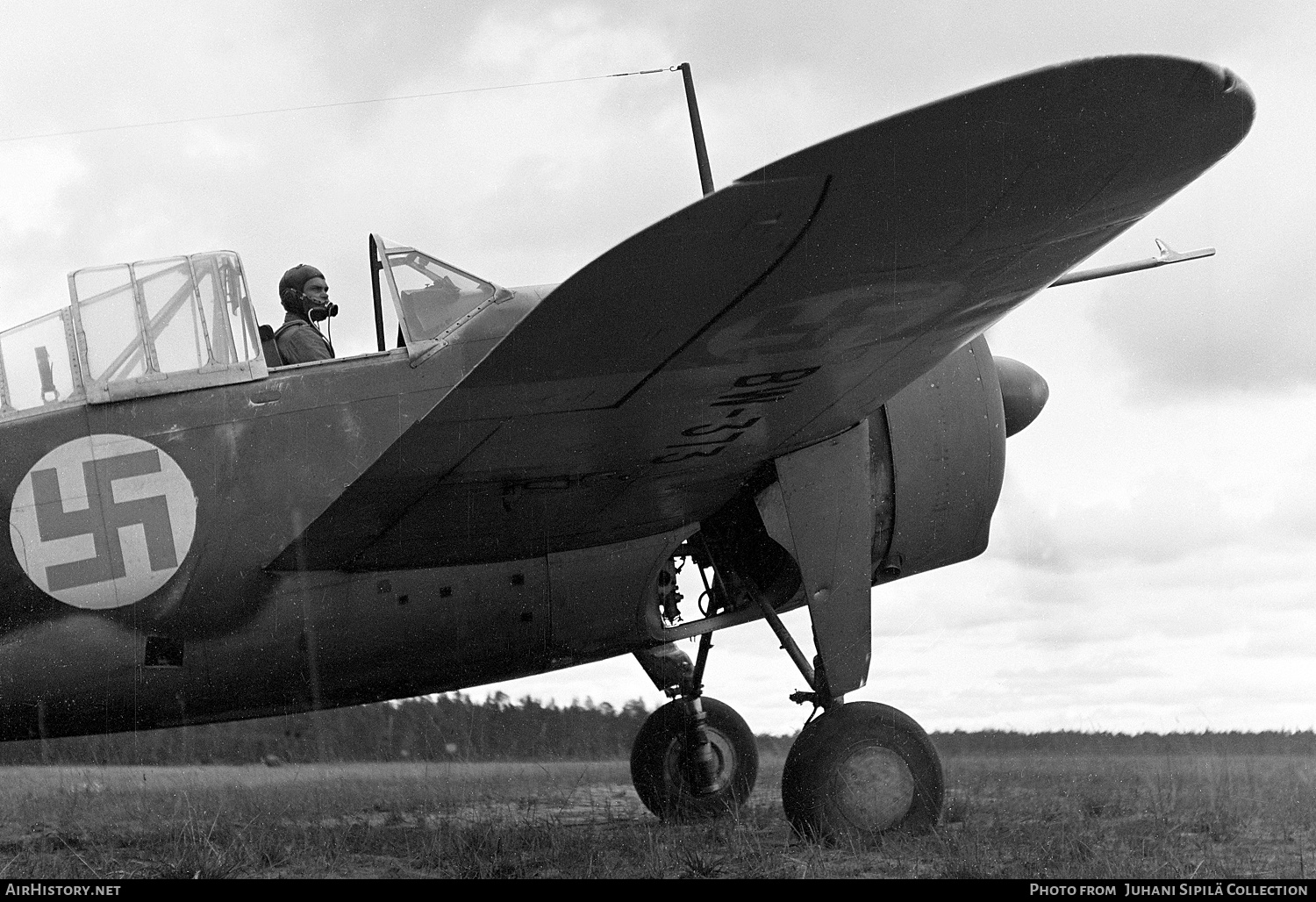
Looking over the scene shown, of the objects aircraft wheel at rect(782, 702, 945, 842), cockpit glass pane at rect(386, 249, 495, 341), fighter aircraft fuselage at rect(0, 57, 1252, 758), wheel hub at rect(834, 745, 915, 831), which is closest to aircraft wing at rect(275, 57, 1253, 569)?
fighter aircraft fuselage at rect(0, 57, 1252, 758)

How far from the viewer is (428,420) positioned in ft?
14.2

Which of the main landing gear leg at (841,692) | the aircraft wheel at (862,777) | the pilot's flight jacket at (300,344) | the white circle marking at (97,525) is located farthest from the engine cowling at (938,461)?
the white circle marking at (97,525)

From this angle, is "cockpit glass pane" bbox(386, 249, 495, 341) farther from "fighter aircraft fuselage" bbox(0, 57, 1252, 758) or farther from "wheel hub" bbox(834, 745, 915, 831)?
"wheel hub" bbox(834, 745, 915, 831)

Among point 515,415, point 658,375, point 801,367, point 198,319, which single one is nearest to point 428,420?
point 515,415

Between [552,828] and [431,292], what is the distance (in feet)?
9.54

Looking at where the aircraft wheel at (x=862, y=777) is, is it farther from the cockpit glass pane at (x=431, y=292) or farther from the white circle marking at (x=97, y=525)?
the white circle marking at (x=97, y=525)

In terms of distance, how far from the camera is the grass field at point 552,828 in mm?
5102

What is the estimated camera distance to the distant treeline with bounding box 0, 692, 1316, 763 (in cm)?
902

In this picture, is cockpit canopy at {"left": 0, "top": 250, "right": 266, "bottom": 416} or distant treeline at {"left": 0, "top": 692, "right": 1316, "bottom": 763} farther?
Result: distant treeline at {"left": 0, "top": 692, "right": 1316, "bottom": 763}

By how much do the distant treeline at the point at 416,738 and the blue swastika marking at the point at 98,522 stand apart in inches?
142

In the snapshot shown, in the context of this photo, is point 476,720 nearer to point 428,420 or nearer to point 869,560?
point 869,560

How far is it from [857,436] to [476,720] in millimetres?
4888

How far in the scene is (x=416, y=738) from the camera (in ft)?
31.0

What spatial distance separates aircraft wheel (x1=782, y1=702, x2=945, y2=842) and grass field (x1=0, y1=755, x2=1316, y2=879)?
14 centimetres
